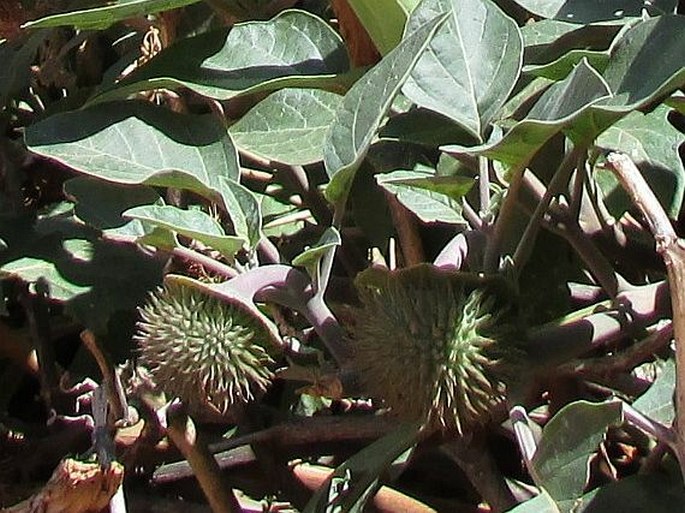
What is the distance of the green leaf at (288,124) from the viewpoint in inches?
38.4

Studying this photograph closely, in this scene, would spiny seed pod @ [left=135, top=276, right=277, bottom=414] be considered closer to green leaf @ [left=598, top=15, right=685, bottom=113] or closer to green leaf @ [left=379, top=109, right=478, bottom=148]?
green leaf @ [left=379, top=109, right=478, bottom=148]

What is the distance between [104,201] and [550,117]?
37 cm

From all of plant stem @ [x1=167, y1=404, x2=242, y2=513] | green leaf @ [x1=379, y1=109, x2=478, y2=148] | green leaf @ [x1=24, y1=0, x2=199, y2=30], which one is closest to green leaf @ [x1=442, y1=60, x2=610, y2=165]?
green leaf @ [x1=379, y1=109, x2=478, y2=148]

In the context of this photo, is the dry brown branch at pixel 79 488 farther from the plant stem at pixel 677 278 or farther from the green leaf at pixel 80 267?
the plant stem at pixel 677 278

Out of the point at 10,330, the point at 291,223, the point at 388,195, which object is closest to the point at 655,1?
the point at 388,195

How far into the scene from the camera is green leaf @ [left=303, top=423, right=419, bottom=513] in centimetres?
87

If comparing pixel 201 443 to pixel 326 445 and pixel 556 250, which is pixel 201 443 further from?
pixel 556 250

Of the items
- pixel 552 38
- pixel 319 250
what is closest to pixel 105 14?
pixel 319 250

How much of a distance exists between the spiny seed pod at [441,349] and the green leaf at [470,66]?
0.11 m

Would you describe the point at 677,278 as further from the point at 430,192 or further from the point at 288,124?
the point at 288,124

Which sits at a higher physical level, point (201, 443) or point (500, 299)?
point (500, 299)

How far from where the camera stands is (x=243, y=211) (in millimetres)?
877

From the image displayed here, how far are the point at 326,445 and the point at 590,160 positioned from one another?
34 cm

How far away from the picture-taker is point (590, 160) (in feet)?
3.08
